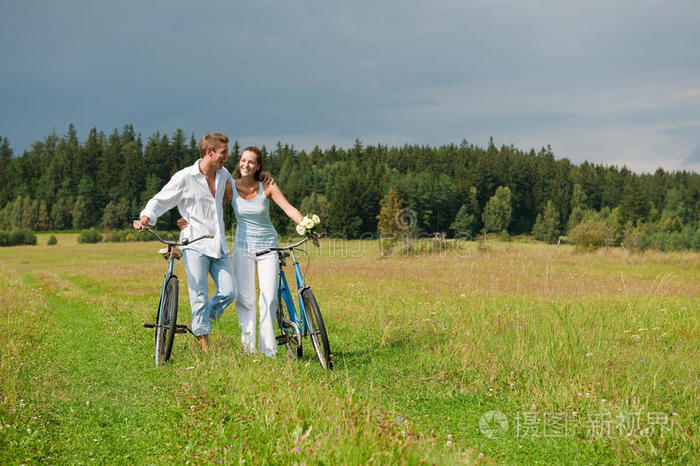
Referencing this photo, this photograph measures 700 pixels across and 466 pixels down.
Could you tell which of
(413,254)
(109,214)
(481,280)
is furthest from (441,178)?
(481,280)

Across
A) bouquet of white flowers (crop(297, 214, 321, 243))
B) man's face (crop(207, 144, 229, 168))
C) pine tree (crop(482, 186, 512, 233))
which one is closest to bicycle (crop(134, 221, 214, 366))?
man's face (crop(207, 144, 229, 168))

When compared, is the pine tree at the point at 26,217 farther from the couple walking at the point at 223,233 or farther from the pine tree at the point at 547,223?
the couple walking at the point at 223,233

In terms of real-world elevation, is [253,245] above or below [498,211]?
below

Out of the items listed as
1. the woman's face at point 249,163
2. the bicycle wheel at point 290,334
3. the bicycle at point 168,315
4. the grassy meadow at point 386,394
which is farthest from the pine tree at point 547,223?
the bicycle at point 168,315

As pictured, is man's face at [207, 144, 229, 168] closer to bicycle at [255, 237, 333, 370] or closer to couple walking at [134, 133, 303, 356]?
couple walking at [134, 133, 303, 356]

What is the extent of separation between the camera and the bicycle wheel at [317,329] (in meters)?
5.93

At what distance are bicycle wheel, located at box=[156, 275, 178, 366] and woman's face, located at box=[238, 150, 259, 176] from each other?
1567 mm

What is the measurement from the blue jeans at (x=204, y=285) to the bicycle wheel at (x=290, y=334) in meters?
0.62

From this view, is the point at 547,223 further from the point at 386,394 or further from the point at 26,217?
the point at 386,394

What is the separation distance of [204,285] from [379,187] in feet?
356

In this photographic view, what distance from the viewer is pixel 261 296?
256 inches

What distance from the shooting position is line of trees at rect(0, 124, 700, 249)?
109 metres

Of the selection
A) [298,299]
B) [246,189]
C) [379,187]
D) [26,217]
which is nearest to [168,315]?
[298,299]

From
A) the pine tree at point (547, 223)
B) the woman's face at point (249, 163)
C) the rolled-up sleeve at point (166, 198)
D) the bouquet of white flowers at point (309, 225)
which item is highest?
the woman's face at point (249, 163)
